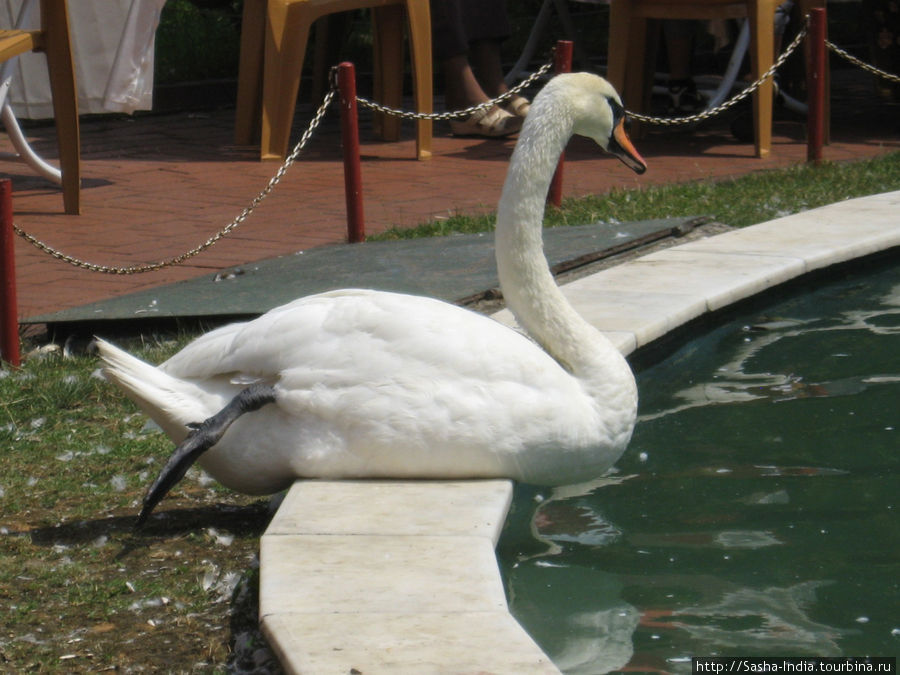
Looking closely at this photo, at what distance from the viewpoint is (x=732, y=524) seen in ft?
11.2

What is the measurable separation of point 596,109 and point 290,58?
16.4 ft

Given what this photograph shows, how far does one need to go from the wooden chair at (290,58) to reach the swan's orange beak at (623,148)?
15.7ft

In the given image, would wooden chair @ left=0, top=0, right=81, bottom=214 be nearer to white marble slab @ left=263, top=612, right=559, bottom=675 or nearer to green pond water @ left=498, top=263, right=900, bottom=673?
green pond water @ left=498, top=263, right=900, bottom=673

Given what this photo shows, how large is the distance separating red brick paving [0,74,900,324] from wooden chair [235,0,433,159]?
20 centimetres

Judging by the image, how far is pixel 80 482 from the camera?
3730 millimetres

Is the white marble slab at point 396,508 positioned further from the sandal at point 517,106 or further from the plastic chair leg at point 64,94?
the sandal at point 517,106

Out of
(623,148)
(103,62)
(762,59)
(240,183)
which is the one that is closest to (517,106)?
(762,59)

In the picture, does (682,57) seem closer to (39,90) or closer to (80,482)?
(39,90)

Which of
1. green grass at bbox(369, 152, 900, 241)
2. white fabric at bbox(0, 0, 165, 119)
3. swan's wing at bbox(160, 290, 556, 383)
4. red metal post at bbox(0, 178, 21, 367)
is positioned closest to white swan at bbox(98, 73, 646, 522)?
swan's wing at bbox(160, 290, 556, 383)

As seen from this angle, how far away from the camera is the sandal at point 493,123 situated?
927 cm

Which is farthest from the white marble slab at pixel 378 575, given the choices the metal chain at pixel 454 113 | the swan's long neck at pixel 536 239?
the metal chain at pixel 454 113

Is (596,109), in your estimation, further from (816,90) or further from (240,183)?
(816,90)

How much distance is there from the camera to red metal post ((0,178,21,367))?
15.3ft

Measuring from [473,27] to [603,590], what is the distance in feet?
22.1
